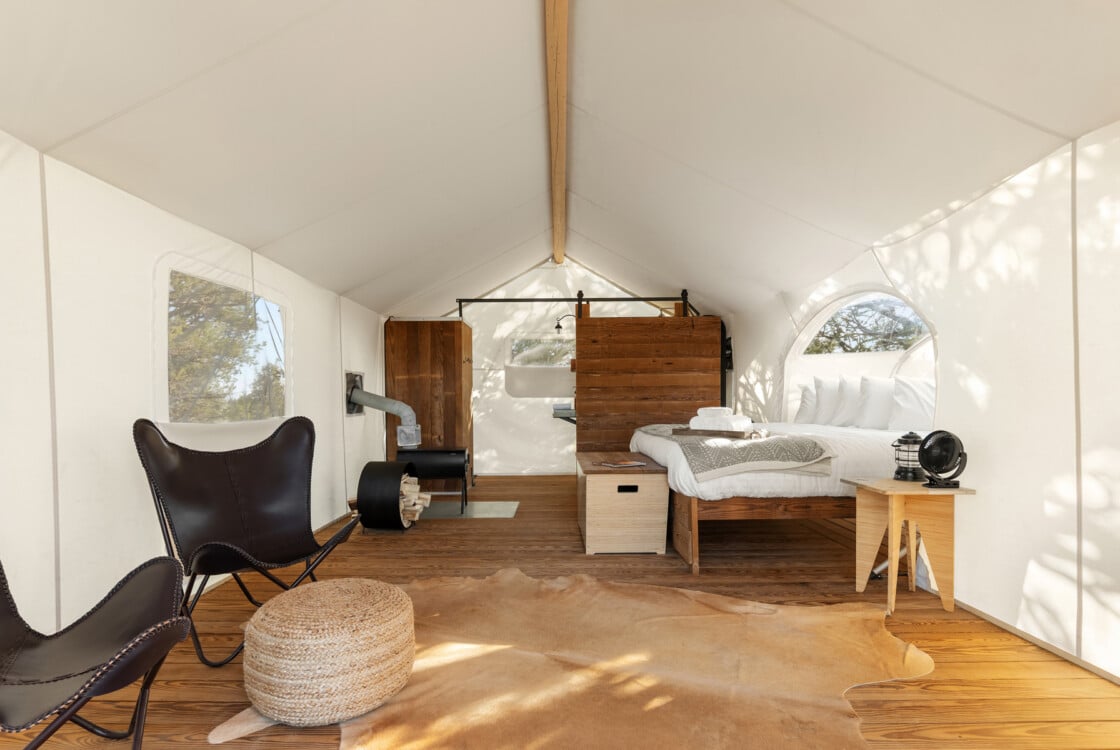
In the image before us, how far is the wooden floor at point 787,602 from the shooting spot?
1861 millimetres

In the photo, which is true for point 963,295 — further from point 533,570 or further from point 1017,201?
point 533,570

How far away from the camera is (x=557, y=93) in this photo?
140 inches

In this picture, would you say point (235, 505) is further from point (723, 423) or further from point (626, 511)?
point (723, 423)

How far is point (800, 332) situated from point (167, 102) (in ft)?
14.9

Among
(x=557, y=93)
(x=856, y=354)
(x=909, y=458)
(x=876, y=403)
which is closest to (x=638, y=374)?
(x=856, y=354)

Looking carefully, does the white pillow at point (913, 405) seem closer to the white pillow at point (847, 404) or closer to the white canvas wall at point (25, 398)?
the white pillow at point (847, 404)

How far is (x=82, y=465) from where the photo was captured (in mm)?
2449

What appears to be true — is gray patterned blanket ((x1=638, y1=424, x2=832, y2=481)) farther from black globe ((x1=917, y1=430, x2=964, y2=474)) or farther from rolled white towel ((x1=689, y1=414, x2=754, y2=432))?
black globe ((x1=917, y1=430, x2=964, y2=474))

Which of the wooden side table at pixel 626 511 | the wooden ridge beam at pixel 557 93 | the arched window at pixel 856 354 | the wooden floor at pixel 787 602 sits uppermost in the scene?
the wooden ridge beam at pixel 557 93

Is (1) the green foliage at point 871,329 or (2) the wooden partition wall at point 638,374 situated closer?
(1) the green foliage at point 871,329

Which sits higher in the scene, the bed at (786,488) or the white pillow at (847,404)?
the white pillow at (847,404)

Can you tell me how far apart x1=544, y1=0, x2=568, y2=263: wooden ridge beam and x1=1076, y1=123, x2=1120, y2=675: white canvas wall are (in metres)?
2.12

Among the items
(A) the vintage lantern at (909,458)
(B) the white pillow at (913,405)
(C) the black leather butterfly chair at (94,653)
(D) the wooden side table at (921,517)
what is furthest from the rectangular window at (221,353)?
(B) the white pillow at (913,405)

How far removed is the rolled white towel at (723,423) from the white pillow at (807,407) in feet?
4.12
